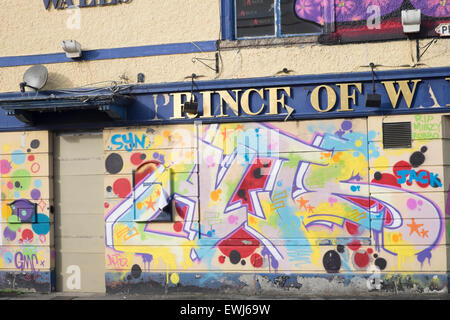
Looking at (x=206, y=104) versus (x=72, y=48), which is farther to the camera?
(x=72, y=48)

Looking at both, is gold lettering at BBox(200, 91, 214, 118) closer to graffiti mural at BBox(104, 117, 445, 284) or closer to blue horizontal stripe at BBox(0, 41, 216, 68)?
graffiti mural at BBox(104, 117, 445, 284)

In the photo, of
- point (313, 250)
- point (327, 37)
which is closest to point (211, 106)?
point (327, 37)

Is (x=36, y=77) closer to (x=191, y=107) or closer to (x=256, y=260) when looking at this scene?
(x=191, y=107)

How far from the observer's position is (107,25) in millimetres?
9578

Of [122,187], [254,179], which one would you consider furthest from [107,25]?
[254,179]

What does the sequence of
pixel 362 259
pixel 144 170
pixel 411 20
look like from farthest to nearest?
pixel 144 170, pixel 362 259, pixel 411 20

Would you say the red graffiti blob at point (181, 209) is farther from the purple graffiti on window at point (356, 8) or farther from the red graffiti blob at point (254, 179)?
the purple graffiti on window at point (356, 8)

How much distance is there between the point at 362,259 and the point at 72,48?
5.81 m

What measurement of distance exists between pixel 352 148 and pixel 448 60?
1.96 meters

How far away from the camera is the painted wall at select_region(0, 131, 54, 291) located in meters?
9.62

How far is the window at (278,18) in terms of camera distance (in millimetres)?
9094

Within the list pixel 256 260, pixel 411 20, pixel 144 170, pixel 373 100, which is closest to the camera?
pixel 373 100

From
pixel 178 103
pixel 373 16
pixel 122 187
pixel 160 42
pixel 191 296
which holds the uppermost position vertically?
pixel 373 16

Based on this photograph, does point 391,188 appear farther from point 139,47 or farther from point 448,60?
point 139,47
